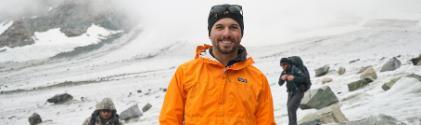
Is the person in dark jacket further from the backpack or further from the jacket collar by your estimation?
the jacket collar

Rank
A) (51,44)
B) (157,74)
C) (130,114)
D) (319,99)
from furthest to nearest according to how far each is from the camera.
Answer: (51,44) → (157,74) → (130,114) → (319,99)

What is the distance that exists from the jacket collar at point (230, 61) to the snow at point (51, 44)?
5839 centimetres

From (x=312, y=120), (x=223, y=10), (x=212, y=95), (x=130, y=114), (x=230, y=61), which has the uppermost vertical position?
(x=223, y=10)

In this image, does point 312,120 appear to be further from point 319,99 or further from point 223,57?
point 223,57

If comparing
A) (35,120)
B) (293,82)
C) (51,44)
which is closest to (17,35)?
(51,44)

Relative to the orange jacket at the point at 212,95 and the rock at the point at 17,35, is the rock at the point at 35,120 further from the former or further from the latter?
the rock at the point at 17,35

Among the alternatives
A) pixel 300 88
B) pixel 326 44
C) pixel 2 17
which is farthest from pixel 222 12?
pixel 2 17

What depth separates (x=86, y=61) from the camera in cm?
5303

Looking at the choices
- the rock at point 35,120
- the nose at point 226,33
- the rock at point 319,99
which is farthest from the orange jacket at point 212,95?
the rock at point 35,120

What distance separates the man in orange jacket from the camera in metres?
2.87

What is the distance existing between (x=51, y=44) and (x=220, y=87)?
6546 cm

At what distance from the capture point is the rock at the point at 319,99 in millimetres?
11094

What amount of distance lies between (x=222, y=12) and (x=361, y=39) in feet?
139

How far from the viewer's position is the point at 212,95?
2879 millimetres
